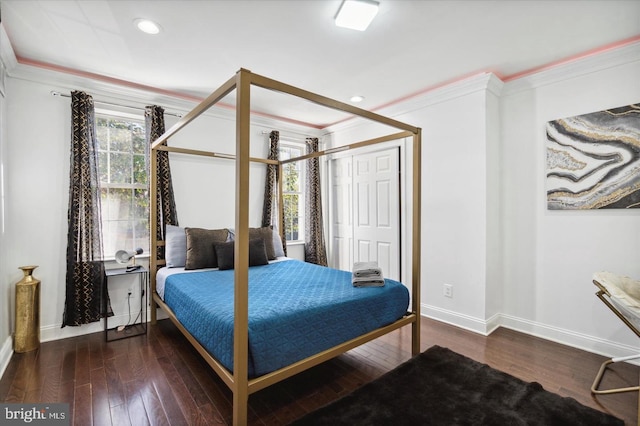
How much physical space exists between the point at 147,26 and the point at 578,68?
3.52 meters

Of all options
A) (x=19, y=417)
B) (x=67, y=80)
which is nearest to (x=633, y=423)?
(x=19, y=417)

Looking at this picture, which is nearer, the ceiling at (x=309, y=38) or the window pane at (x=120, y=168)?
the ceiling at (x=309, y=38)

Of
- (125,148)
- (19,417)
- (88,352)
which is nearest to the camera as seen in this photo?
(19,417)

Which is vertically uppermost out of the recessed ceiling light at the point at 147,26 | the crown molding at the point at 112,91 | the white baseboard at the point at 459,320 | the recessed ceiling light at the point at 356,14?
the recessed ceiling light at the point at 147,26

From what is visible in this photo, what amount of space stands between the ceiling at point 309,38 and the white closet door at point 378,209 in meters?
1.14

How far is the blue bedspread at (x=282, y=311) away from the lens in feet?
5.50

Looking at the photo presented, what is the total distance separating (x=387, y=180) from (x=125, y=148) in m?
3.07

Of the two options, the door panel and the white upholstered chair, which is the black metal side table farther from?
the white upholstered chair

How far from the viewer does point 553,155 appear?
9.23ft

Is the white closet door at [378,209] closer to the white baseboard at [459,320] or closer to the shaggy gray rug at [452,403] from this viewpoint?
the white baseboard at [459,320]

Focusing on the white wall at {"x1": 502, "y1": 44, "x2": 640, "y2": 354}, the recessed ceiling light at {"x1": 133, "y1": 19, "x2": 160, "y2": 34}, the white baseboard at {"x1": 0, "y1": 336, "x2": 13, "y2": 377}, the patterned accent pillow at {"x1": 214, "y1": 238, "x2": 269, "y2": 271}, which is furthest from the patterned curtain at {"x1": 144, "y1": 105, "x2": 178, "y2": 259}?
the white wall at {"x1": 502, "y1": 44, "x2": 640, "y2": 354}

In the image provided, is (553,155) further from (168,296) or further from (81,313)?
(81,313)

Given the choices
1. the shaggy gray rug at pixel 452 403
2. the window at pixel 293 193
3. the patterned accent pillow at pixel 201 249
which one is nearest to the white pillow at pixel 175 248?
the patterned accent pillow at pixel 201 249

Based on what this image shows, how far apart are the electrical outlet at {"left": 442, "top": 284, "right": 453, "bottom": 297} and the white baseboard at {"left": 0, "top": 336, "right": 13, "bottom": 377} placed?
12.5ft
